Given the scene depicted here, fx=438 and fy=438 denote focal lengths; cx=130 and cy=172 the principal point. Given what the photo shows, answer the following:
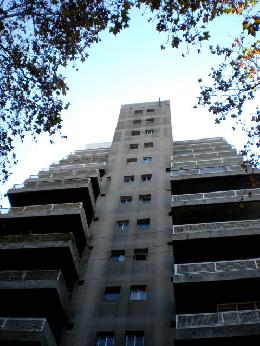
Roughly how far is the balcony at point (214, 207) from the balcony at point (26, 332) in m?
10.9

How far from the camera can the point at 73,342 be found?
20.8m

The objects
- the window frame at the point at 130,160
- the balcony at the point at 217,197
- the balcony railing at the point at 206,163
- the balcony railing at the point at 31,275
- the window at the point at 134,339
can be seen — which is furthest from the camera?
the window frame at the point at 130,160

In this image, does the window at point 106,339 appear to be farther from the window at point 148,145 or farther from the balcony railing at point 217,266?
the window at point 148,145

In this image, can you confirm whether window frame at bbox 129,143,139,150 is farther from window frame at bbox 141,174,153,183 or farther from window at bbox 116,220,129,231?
window at bbox 116,220,129,231

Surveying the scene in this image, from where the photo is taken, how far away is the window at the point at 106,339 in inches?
813

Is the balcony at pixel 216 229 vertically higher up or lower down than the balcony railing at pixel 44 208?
lower down

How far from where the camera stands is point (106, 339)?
2088 cm

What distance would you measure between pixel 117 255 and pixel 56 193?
7328mm

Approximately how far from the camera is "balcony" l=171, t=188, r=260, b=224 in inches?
1049

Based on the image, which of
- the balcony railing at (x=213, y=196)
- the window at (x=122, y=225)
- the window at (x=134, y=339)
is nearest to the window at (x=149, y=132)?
the window at (x=122, y=225)

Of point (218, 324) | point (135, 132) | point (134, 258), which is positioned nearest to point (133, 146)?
point (135, 132)

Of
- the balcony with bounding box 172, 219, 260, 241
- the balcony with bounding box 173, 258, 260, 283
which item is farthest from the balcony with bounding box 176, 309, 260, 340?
the balcony with bounding box 172, 219, 260, 241

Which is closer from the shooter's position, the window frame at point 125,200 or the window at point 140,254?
the window at point 140,254

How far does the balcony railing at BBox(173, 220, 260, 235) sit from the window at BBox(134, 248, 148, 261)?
231 cm
